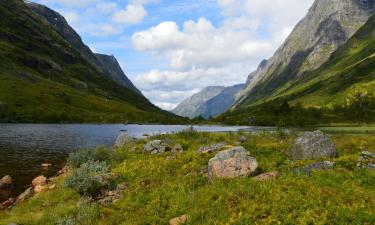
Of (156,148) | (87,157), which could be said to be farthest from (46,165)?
(156,148)

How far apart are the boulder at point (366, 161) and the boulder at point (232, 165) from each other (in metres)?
6.55

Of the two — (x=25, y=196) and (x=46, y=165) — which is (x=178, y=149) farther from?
(x=46, y=165)

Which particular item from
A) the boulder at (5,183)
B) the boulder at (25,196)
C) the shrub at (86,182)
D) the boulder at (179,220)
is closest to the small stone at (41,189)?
the boulder at (25,196)

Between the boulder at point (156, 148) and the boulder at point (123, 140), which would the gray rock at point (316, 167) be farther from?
the boulder at point (123, 140)

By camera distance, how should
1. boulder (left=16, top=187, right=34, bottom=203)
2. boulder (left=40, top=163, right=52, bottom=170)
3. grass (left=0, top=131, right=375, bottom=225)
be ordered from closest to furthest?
grass (left=0, top=131, right=375, bottom=225)
boulder (left=16, top=187, right=34, bottom=203)
boulder (left=40, top=163, right=52, bottom=170)

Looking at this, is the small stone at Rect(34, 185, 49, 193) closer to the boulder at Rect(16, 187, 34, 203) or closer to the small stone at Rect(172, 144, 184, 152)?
the boulder at Rect(16, 187, 34, 203)

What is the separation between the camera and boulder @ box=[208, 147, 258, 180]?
2308 cm

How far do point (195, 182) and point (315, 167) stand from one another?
7.54 metres

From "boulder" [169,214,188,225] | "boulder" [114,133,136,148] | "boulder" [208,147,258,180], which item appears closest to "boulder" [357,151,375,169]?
"boulder" [208,147,258,180]

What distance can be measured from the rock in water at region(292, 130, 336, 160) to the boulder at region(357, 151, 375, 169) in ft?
7.37

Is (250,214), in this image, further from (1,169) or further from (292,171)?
(1,169)

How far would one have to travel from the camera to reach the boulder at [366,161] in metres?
23.2

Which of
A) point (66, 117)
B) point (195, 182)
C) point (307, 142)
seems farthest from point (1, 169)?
point (66, 117)

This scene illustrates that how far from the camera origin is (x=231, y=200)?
18.8 m
